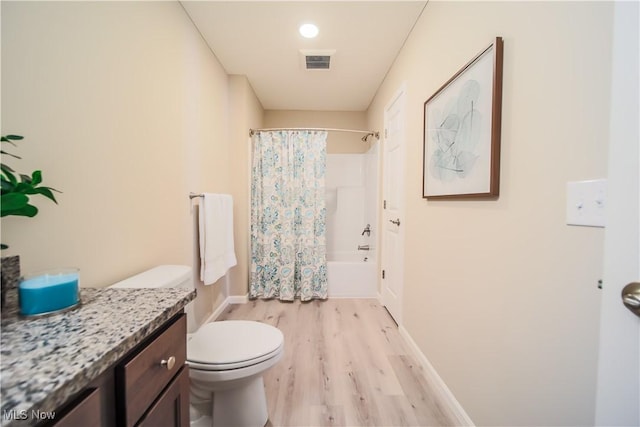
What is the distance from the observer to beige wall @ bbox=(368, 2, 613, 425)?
0.67m

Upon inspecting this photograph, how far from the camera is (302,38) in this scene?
6.35 feet

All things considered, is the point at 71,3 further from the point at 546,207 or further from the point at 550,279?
the point at 550,279

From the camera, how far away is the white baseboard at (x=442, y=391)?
3.89 ft

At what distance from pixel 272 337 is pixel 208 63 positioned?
2.14 metres

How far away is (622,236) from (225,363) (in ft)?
4.04

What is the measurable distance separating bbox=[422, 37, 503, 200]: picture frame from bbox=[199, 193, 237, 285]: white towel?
1.52 m

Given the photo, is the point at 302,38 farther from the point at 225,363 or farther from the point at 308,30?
the point at 225,363

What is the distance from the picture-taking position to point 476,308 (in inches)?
43.6

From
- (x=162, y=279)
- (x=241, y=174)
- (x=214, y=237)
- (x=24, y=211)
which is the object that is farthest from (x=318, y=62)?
(x=24, y=211)

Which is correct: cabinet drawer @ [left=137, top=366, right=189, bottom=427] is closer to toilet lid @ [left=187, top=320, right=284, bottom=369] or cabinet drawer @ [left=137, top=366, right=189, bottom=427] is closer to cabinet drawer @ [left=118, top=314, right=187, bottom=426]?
cabinet drawer @ [left=118, top=314, right=187, bottom=426]

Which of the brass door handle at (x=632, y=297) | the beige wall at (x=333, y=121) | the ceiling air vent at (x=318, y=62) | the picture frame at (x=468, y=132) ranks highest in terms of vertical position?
the ceiling air vent at (x=318, y=62)

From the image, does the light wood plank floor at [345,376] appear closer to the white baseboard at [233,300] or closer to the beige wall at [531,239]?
the white baseboard at [233,300]

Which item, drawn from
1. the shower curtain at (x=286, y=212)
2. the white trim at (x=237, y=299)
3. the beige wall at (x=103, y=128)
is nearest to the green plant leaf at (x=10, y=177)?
the beige wall at (x=103, y=128)

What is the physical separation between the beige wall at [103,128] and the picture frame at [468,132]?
5.16 ft
